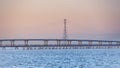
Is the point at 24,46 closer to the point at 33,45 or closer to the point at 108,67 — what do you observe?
the point at 33,45

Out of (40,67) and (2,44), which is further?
(2,44)

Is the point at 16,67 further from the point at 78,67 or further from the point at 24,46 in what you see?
the point at 24,46

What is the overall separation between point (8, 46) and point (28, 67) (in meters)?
130

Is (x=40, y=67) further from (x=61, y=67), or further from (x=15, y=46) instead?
(x=15, y=46)

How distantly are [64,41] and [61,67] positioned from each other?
136616 millimetres

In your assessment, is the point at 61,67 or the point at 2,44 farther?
the point at 2,44

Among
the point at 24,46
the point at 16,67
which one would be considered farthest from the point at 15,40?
Result: the point at 16,67

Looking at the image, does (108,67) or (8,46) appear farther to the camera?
(8,46)

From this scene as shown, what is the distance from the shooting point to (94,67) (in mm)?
61969

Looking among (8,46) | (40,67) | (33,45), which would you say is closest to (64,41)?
(33,45)

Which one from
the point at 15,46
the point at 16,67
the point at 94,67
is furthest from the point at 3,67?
the point at 15,46

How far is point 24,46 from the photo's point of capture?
194500mm

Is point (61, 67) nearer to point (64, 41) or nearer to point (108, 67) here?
point (108, 67)

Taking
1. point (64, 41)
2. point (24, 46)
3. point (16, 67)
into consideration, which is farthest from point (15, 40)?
point (16, 67)
